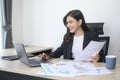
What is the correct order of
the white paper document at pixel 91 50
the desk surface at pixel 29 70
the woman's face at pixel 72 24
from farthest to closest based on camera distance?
the woman's face at pixel 72 24
the white paper document at pixel 91 50
the desk surface at pixel 29 70

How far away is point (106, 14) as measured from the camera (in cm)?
338

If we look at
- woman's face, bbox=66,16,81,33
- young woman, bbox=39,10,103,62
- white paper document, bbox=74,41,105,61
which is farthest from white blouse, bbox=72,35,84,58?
white paper document, bbox=74,41,105,61

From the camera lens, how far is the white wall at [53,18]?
3.35m

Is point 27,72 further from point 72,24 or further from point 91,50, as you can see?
point 72,24

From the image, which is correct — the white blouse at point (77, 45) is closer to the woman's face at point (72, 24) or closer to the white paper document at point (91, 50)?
the woman's face at point (72, 24)

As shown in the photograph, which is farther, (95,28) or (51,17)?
(51,17)

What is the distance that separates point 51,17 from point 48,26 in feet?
0.59

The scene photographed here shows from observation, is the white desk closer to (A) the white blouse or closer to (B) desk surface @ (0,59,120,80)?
(B) desk surface @ (0,59,120,80)

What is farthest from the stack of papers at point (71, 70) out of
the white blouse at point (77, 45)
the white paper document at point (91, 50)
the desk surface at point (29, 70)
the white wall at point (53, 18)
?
the white wall at point (53, 18)

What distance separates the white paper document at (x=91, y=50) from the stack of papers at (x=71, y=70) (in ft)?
0.54

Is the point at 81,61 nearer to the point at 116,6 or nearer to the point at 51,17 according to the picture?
the point at 116,6

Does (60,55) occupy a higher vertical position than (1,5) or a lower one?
lower

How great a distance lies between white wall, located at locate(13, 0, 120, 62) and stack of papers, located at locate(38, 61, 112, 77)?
1657 mm

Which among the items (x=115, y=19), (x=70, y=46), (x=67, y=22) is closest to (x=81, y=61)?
(x=70, y=46)
